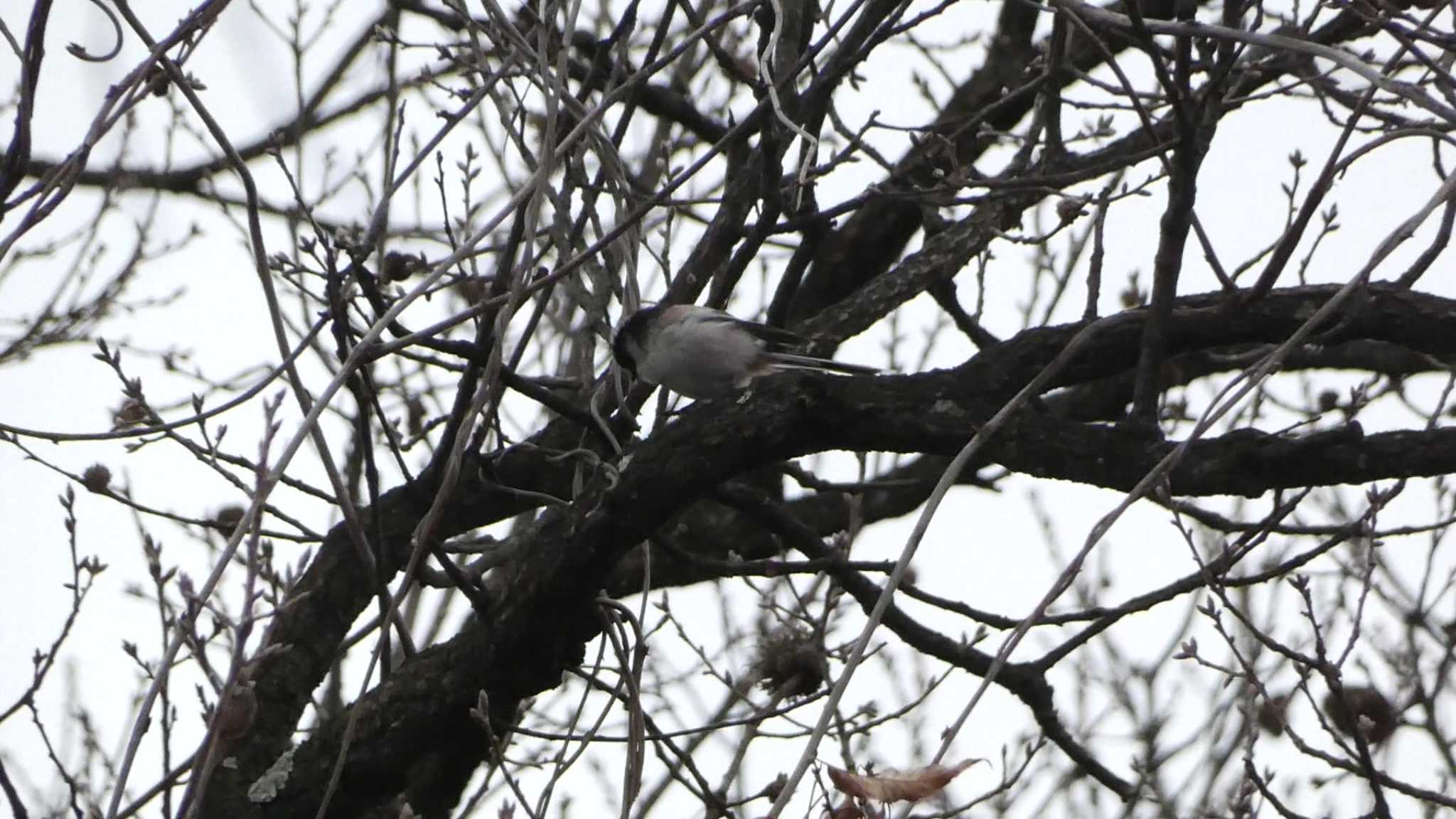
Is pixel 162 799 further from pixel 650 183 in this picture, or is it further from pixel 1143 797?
pixel 650 183

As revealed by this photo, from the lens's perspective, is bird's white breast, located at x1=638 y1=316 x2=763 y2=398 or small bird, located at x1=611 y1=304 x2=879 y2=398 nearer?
small bird, located at x1=611 y1=304 x2=879 y2=398

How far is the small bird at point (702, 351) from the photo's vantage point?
3.85 metres

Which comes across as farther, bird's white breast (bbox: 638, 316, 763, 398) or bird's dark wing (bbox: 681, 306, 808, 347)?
bird's white breast (bbox: 638, 316, 763, 398)

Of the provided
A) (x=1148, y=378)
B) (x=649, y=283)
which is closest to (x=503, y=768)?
(x=1148, y=378)

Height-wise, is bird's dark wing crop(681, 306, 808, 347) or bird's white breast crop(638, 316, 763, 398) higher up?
bird's white breast crop(638, 316, 763, 398)

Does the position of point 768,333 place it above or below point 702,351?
below

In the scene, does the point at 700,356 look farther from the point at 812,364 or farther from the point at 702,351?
the point at 812,364

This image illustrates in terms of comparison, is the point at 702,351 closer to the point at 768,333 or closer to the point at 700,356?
the point at 700,356

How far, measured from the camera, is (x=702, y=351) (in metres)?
4.20

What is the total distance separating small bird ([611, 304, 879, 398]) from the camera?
3.85 metres

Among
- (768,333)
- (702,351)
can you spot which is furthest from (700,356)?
(768,333)

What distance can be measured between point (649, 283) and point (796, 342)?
93.8 inches

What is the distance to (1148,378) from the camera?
285 cm

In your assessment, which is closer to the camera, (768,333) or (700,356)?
(768,333)
